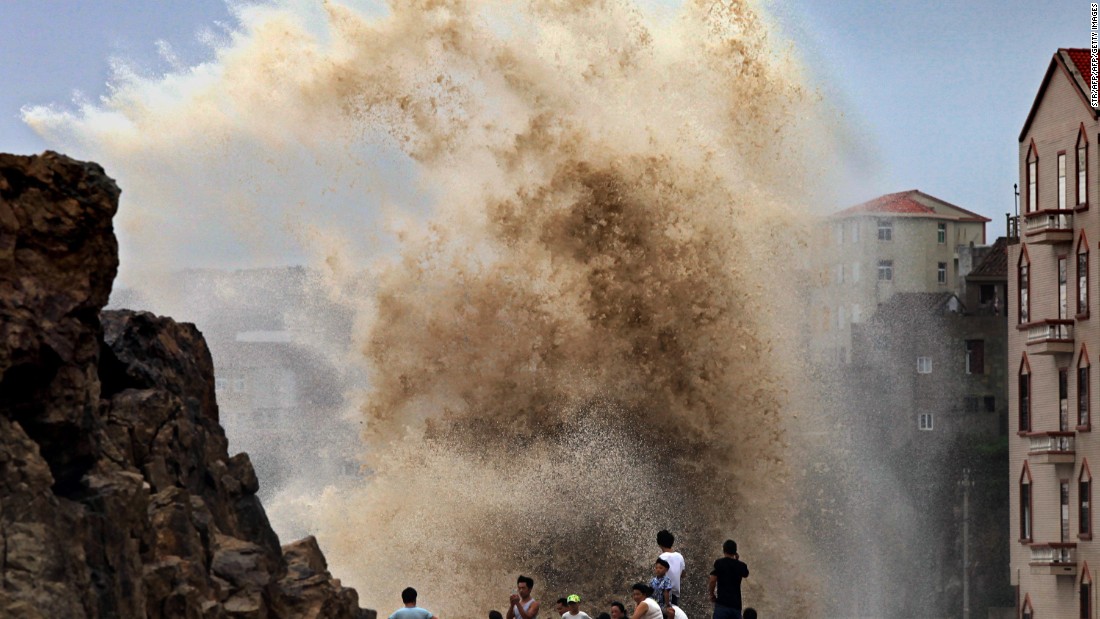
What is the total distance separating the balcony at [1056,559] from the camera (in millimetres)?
50719

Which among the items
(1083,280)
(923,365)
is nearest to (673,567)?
(1083,280)

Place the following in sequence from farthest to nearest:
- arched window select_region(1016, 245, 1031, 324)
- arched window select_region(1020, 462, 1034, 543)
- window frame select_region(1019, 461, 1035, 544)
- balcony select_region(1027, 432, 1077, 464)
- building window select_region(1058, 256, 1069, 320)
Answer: arched window select_region(1016, 245, 1031, 324) → arched window select_region(1020, 462, 1034, 543) → window frame select_region(1019, 461, 1035, 544) → building window select_region(1058, 256, 1069, 320) → balcony select_region(1027, 432, 1077, 464)

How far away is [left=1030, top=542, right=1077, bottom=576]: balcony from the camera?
50.7 m

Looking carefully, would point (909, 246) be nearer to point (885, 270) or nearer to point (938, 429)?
point (885, 270)

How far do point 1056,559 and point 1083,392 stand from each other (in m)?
→ 4.10

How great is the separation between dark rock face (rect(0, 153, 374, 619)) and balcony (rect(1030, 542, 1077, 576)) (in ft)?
97.7

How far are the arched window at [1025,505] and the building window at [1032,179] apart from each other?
6607 millimetres

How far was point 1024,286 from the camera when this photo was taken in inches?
2141

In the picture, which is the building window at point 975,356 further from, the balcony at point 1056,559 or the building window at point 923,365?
the balcony at point 1056,559

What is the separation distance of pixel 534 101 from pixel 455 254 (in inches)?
150

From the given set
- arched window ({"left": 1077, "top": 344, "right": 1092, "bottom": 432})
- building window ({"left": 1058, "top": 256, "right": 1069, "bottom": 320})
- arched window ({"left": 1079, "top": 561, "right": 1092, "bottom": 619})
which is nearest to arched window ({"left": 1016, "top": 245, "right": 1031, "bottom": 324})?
building window ({"left": 1058, "top": 256, "right": 1069, "bottom": 320})

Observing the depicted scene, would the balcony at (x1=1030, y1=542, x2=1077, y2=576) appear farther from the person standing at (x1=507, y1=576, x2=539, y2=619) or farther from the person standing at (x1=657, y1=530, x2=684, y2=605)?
the person standing at (x1=657, y1=530, x2=684, y2=605)

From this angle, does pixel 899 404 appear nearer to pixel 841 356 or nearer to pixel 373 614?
pixel 841 356

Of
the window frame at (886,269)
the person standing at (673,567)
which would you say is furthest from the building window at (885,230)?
the person standing at (673,567)
